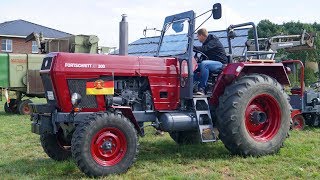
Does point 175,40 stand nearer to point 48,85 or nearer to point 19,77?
point 48,85

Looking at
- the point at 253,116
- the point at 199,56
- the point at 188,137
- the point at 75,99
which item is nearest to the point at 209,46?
the point at 199,56

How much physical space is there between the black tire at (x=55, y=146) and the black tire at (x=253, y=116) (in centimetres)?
244

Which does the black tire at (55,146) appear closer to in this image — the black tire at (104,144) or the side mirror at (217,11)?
the black tire at (104,144)

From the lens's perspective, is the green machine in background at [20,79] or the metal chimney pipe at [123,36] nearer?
the metal chimney pipe at [123,36]


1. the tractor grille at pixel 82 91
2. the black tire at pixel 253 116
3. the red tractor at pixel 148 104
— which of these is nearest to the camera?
the red tractor at pixel 148 104

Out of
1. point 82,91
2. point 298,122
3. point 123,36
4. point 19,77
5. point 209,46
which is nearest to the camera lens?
point 82,91

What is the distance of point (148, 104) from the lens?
689 centimetres

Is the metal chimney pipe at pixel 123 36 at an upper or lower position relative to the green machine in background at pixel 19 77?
upper

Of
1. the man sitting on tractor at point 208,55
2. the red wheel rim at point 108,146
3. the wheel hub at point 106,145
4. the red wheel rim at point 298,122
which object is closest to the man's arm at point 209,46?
the man sitting on tractor at point 208,55

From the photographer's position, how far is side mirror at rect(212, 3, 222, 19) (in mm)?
6605

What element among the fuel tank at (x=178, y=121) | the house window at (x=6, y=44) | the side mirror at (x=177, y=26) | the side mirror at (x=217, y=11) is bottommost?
the fuel tank at (x=178, y=121)

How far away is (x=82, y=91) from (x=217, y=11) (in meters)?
2.33

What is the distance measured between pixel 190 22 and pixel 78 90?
225 cm

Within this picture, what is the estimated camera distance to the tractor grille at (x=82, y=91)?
6242mm
